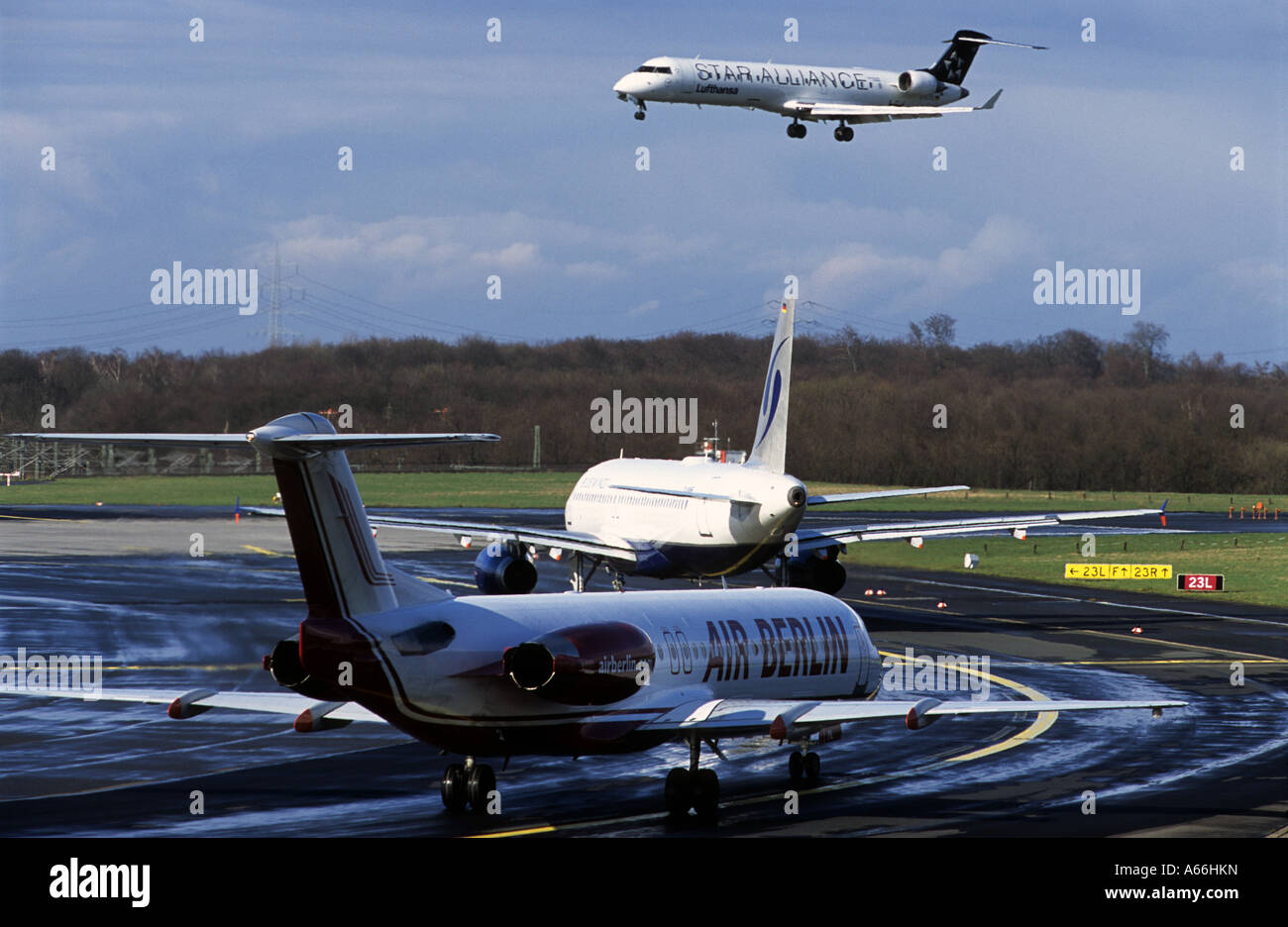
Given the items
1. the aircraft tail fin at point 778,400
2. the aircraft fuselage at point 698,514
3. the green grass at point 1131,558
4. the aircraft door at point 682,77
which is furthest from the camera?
the green grass at point 1131,558

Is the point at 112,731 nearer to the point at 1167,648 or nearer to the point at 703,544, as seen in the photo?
the point at 703,544

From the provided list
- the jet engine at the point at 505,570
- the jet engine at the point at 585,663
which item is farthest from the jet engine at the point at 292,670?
the jet engine at the point at 505,570

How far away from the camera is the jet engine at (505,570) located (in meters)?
56.2

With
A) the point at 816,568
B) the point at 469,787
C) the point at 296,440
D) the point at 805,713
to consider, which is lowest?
the point at 469,787

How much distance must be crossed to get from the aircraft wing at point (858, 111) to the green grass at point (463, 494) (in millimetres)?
50846

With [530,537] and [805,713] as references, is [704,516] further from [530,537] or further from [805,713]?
[805,713]

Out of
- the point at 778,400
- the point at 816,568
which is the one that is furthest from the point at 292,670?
the point at 816,568

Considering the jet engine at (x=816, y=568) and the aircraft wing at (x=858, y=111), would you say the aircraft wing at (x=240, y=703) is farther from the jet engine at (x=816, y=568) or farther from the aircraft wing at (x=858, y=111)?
the aircraft wing at (x=858, y=111)

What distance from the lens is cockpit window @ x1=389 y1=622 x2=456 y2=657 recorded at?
80.2 ft

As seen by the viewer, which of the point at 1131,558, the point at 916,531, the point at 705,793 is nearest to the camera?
the point at 705,793

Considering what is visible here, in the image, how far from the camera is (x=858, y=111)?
71188 mm

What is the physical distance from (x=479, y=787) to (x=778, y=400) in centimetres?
3097
